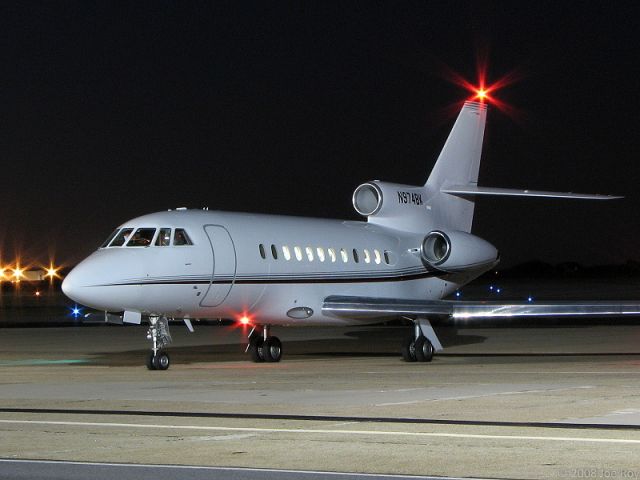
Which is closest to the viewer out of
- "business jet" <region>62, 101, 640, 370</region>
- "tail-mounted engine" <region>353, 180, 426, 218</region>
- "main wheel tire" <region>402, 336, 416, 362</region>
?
"business jet" <region>62, 101, 640, 370</region>

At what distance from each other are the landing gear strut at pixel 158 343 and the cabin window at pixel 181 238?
1.57 m

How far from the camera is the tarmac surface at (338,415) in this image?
9.98 meters

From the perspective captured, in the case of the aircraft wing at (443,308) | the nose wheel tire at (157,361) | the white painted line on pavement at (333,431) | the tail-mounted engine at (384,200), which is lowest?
the white painted line on pavement at (333,431)

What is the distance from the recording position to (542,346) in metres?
32.6

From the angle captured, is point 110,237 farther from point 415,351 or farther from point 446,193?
point 446,193

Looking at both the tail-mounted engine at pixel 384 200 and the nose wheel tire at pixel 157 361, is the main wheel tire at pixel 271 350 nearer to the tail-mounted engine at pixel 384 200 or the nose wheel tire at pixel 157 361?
the nose wheel tire at pixel 157 361

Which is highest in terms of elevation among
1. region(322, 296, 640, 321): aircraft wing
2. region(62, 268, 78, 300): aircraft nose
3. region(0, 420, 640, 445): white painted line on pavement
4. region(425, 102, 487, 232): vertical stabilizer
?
region(425, 102, 487, 232): vertical stabilizer

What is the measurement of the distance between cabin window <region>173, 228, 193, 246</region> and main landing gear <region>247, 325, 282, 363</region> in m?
3.63

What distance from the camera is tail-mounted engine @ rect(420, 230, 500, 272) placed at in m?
29.5

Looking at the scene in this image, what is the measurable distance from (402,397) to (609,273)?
301 feet

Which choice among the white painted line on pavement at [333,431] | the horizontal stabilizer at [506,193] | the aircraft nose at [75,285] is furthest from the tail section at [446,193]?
the white painted line on pavement at [333,431]

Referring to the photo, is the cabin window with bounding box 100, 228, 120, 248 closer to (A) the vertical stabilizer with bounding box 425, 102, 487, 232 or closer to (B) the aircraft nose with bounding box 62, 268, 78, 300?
(B) the aircraft nose with bounding box 62, 268, 78, 300

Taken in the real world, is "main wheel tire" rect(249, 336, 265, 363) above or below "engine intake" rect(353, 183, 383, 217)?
below

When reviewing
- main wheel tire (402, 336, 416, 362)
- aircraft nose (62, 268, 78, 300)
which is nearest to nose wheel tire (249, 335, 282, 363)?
main wheel tire (402, 336, 416, 362)
